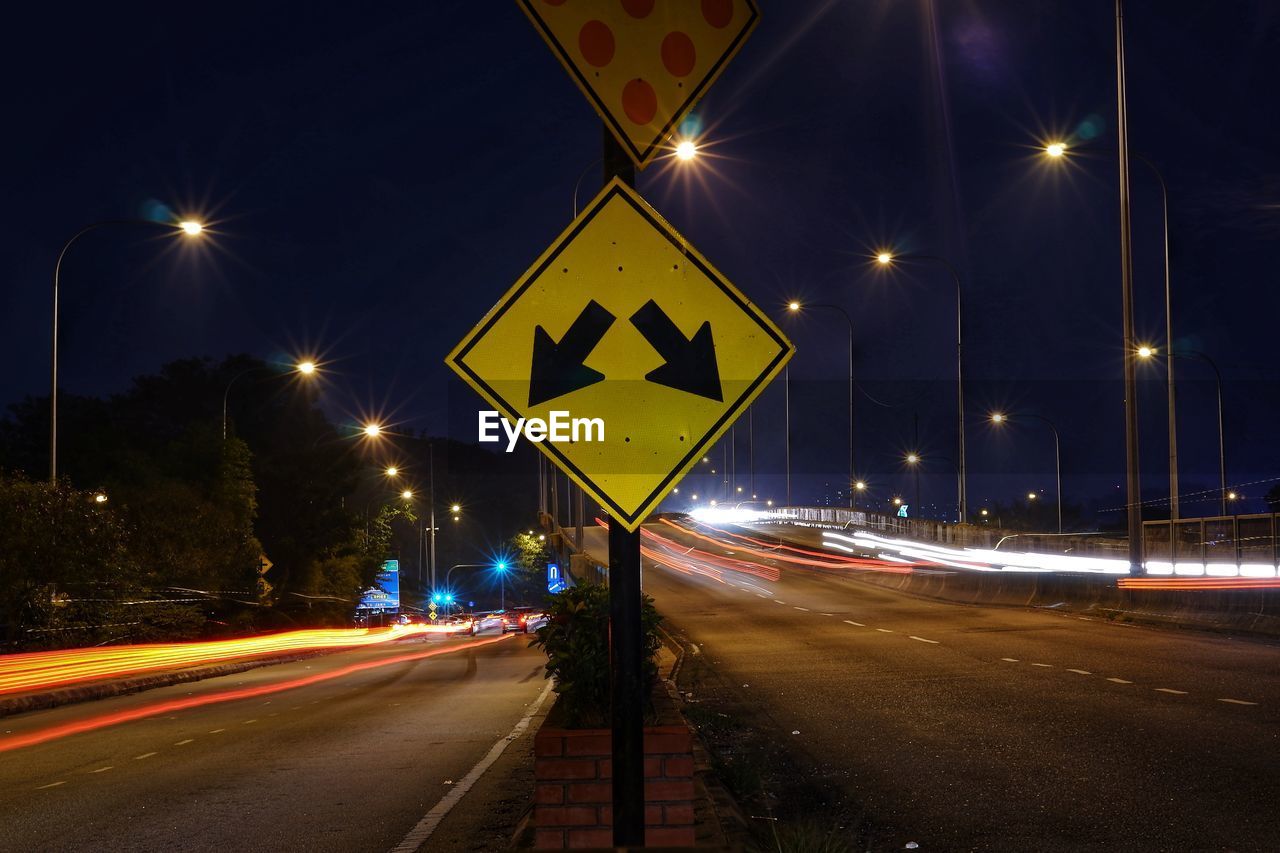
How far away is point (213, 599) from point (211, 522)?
3335mm

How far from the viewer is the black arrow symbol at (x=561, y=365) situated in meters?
4.42

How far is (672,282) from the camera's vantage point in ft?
14.7

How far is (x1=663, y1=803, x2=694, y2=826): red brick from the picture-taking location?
560cm

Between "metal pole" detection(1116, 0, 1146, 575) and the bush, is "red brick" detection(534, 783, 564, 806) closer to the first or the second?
the bush

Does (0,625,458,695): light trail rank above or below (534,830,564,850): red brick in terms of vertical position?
below

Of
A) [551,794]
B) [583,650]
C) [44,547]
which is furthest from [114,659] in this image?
[551,794]

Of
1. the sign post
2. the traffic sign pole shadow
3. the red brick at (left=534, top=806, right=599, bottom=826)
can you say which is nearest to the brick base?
the red brick at (left=534, top=806, right=599, bottom=826)

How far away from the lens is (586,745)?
18.8 ft

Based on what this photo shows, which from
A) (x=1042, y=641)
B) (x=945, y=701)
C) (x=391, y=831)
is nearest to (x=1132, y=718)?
(x=945, y=701)

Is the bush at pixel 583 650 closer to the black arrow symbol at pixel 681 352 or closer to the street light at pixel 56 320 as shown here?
the black arrow symbol at pixel 681 352

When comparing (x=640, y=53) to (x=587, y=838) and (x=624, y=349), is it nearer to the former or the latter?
(x=624, y=349)

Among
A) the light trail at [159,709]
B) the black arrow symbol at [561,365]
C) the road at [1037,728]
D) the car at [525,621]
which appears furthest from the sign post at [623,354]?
the car at [525,621]

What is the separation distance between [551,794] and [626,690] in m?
1.73

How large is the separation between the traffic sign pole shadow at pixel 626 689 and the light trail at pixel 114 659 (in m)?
19.9
